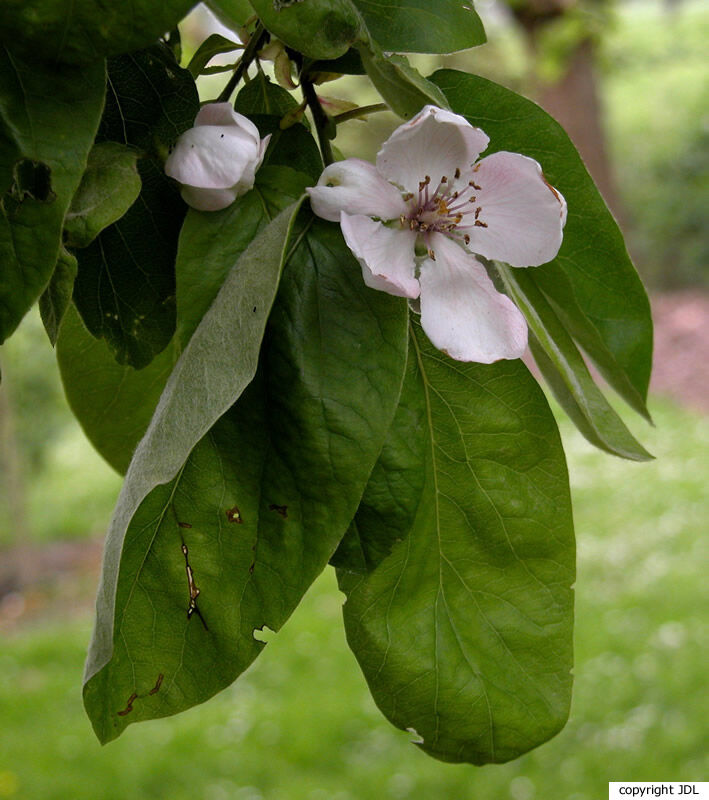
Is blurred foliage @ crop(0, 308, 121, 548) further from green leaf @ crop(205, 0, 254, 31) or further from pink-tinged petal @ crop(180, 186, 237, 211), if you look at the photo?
pink-tinged petal @ crop(180, 186, 237, 211)

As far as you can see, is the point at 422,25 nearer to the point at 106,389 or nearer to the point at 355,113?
the point at 355,113

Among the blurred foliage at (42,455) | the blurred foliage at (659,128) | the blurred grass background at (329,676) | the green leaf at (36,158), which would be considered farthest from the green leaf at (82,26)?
the blurred foliage at (659,128)

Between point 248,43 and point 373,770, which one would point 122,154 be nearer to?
point 248,43

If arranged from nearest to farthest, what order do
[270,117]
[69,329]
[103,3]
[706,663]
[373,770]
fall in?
[103,3]
[270,117]
[69,329]
[373,770]
[706,663]

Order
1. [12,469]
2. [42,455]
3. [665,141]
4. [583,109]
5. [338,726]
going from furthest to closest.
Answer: [665,141] → [583,109] → [42,455] → [12,469] → [338,726]

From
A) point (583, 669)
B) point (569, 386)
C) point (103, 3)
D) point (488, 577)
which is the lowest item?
point (583, 669)

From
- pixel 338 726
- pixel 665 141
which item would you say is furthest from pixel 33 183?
pixel 665 141

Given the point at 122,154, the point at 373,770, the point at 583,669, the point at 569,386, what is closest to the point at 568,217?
the point at 569,386

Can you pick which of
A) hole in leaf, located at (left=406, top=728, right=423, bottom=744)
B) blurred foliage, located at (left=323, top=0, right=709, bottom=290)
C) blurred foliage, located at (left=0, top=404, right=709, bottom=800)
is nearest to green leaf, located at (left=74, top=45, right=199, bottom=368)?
hole in leaf, located at (left=406, top=728, right=423, bottom=744)
